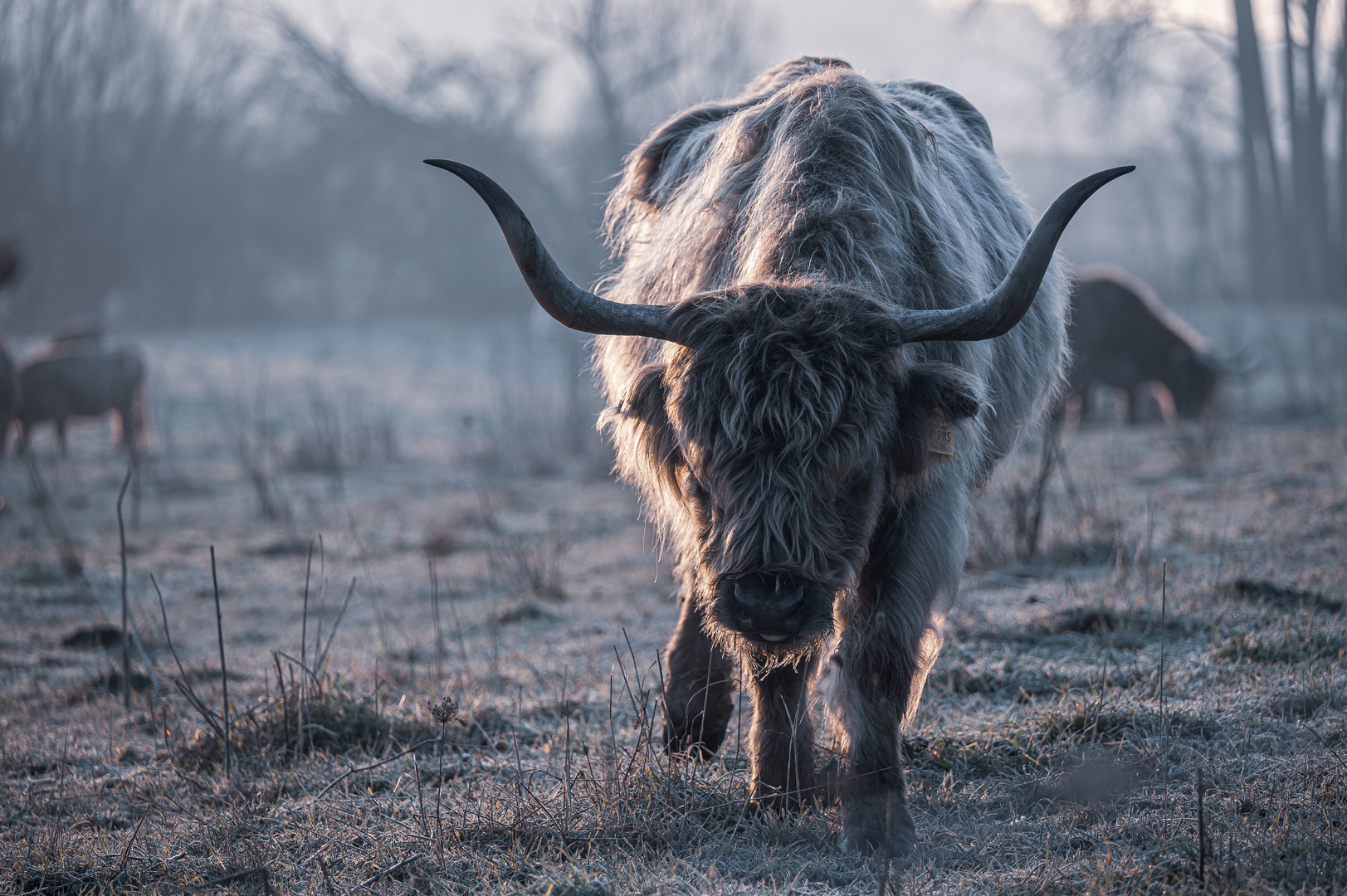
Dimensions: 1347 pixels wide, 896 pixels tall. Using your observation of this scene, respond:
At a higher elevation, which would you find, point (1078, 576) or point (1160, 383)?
point (1160, 383)

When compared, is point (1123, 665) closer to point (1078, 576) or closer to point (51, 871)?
point (1078, 576)

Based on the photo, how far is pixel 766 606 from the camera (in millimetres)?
2549

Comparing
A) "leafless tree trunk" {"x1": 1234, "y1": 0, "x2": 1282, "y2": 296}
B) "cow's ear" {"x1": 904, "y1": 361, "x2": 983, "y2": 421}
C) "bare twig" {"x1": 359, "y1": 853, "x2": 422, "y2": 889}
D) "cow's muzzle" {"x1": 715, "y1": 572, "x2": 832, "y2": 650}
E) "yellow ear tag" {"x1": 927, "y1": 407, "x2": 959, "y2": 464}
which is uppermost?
"leafless tree trunk" {"x1": 1234, "y1": 0, "x2": 1282, "y2": 296}

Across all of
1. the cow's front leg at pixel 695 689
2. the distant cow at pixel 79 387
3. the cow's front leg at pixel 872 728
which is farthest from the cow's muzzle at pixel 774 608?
the distant cow at pixel 79 387

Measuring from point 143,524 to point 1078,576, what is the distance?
760 centimetres

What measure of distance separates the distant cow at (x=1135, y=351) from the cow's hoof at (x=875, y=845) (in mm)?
10910

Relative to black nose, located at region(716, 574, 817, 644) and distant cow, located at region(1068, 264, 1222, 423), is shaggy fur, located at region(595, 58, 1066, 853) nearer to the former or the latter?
black nose, located at region(716, 574, 817, 644)

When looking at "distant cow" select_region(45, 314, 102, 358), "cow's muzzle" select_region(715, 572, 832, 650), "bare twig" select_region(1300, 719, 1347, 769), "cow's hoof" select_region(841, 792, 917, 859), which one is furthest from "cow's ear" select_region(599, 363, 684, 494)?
"distant cow" select_region(45, 314, 102, 358)

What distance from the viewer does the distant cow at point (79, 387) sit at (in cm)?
1298

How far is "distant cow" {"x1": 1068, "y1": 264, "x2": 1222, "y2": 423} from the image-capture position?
12547 mm

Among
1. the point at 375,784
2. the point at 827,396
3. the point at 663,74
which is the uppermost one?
the point at 663,74

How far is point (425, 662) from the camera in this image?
4.78 m

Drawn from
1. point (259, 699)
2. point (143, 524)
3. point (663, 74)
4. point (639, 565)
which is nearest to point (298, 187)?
point (663, 74)

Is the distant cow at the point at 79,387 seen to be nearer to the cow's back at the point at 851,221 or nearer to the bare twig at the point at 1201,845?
the cow's back at the point at 851,221
